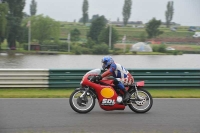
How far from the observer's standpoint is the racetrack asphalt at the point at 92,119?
708cm

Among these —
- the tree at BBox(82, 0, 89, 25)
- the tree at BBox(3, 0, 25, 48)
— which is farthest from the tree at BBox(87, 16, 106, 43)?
the tree at BBox(3, 0, 25, 48)

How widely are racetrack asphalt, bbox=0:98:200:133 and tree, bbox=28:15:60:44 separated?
300 centimetres

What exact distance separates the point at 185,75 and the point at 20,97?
6.24 metres

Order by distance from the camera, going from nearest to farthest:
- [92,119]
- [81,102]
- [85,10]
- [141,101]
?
1. [92,119]
2. [81,102]
3. [141,101]
4. [85,10]

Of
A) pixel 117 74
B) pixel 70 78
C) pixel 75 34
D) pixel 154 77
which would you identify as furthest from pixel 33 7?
pixel 117 74

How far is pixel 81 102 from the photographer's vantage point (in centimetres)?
899

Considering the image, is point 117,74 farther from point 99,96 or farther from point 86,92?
point 86,92

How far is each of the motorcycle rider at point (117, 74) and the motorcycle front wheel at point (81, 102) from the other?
22.7 inches

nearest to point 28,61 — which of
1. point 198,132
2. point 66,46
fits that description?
point 66,46

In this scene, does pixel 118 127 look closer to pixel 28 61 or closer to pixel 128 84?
pixel 128 84

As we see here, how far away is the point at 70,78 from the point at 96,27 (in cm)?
218

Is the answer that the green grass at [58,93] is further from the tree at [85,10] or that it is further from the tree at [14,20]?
the tree at [85,10]

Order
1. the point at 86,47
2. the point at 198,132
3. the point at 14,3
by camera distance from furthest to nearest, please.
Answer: the point at 14,3
the point at 86,47
the point at 198,132

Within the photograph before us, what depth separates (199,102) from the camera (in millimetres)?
11289
